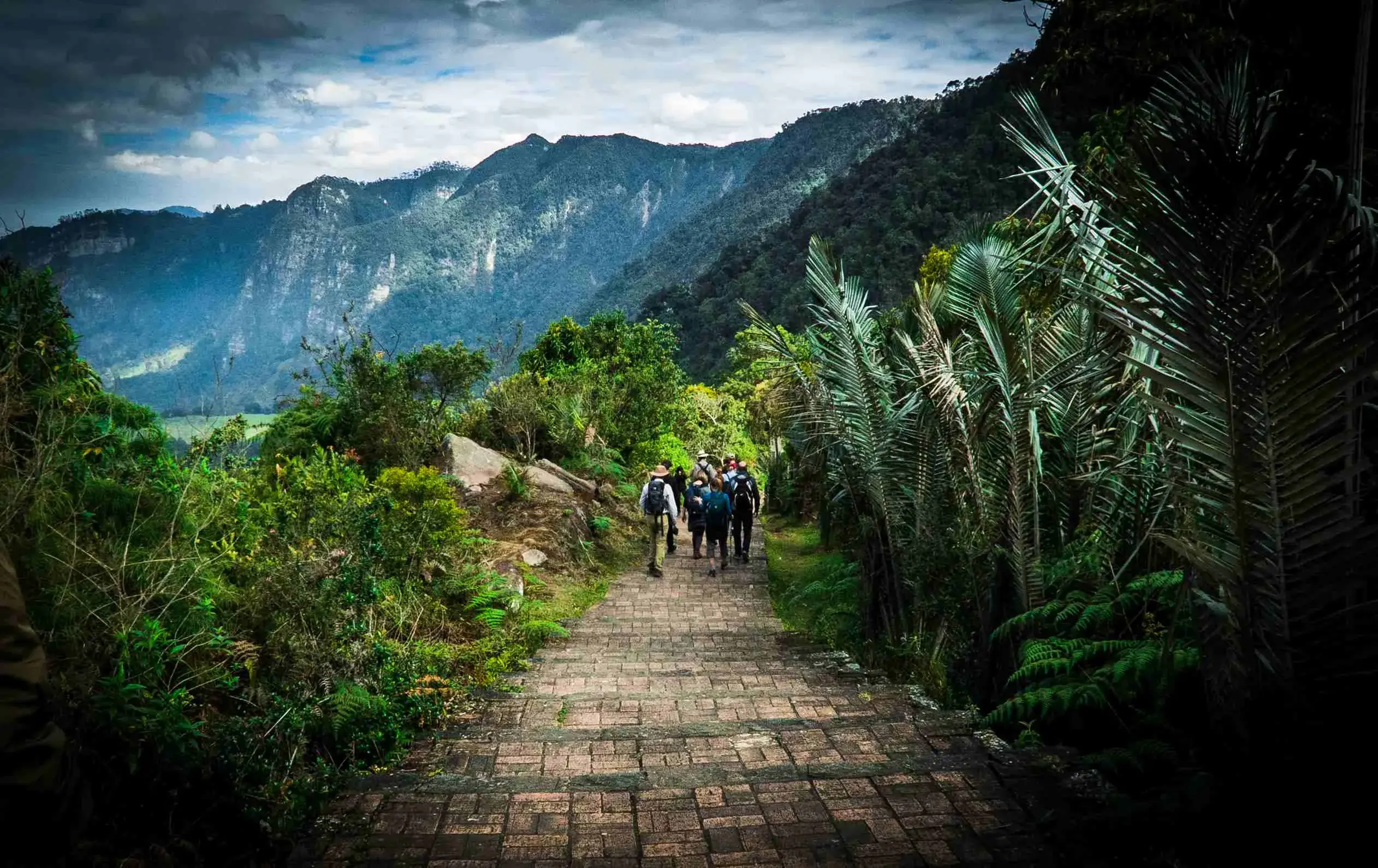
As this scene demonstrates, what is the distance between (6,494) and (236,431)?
4.20m

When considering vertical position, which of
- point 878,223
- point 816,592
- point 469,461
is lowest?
point 816,592

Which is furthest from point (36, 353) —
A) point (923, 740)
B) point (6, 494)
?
point (923, 740)

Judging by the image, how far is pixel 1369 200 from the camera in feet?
12.7

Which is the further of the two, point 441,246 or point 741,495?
point 441,246

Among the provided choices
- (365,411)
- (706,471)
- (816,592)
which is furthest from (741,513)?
(365,411)

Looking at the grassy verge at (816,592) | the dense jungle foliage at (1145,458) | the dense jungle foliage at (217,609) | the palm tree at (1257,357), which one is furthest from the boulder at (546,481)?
the palm tree at (1257,357)

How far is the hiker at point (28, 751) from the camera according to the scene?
140 cm

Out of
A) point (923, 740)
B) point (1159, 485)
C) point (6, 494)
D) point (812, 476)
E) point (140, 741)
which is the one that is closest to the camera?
point (140, 741)

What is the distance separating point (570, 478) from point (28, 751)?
13.2m

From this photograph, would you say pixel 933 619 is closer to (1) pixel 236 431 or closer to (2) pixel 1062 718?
(2) pixel 1062 718

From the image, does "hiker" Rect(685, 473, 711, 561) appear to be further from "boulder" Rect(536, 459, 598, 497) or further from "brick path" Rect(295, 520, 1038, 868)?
"brick path" Rect(295, 520, 1038, 868)

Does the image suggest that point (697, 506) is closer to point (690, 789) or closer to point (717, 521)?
point (717, 521)

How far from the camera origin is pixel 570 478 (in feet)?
47.9

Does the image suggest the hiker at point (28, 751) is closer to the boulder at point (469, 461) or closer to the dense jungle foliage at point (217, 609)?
the dense jungle foliage at point (217, 609)
